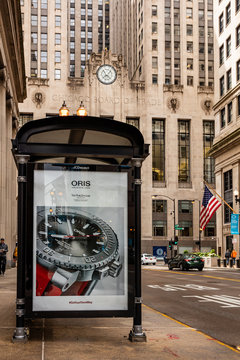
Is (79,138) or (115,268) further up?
(79,138)

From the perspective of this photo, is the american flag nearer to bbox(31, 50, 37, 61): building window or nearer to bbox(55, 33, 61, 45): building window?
bbox(55, 33, 61, 45): building window

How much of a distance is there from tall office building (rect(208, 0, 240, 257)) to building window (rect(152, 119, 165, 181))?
1031 inches

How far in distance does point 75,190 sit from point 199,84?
94.0 m

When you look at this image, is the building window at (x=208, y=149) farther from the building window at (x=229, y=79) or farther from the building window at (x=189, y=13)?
the building window at (x=229, y=79)

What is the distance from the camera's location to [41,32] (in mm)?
112250

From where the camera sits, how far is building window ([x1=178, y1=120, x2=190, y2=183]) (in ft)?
309

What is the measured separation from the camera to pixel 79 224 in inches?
314

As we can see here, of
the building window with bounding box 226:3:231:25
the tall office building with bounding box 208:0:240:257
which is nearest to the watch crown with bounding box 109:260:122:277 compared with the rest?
the tall office building with bounding box 208:0:240:257

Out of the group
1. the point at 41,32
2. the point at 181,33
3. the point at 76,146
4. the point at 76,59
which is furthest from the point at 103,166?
the point at 76,59

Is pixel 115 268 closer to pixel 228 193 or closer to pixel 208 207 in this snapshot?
pixel 208 207

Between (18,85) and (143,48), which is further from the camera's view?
(143,48)

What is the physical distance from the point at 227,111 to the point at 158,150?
106 feet

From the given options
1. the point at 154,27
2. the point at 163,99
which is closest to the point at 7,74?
the point at 163,99

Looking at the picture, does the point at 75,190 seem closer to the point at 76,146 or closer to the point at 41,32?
the point at 76,146
